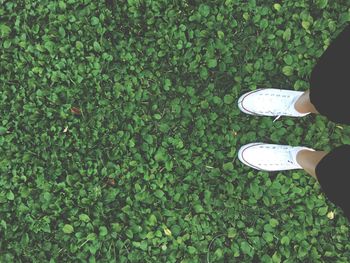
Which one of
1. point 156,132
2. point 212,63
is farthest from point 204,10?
point 156,132

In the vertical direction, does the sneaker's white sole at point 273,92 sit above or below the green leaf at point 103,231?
above

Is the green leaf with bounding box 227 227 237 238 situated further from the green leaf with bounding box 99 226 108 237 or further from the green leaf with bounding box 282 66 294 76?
the green leaf with bounding box 282 66 294 76

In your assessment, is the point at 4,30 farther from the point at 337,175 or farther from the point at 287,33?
the point at 337,175

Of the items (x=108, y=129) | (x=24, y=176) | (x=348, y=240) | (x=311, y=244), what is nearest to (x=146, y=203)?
(x=108, y=129)

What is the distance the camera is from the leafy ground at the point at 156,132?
3250 millimetres

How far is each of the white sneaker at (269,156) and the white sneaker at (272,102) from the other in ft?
0.86

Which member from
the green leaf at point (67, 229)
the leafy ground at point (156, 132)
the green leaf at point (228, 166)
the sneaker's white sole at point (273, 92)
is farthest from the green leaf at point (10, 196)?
the sneaker's white sole at point (273, 92)

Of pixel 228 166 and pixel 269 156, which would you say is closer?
pixel 269 156

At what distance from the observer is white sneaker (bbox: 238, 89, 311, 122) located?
10.6ft

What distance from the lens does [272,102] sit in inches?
128

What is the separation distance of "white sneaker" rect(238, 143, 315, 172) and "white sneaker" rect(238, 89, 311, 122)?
262mm

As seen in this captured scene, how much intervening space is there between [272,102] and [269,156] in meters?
0.42

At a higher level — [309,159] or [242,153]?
[309,159]

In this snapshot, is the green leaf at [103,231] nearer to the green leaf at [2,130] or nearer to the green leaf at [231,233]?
the green leaf at [231,233]
